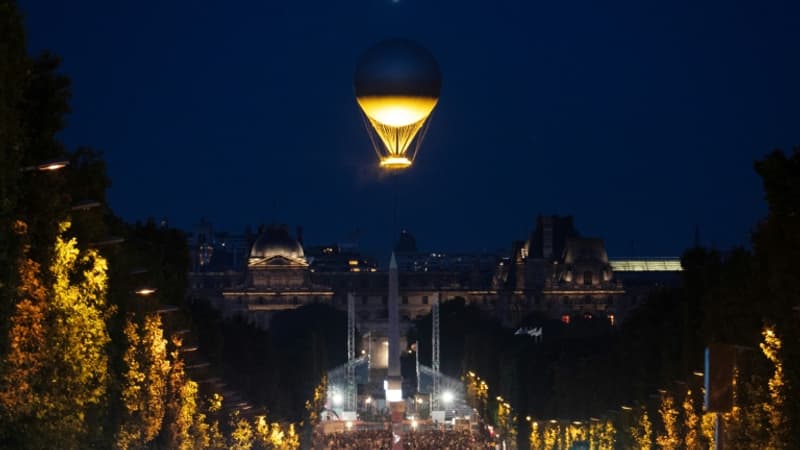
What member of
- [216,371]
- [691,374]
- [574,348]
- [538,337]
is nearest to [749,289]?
[691,374]

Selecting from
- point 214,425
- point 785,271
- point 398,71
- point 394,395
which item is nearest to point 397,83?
point 398,71

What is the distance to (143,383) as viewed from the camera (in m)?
54.0

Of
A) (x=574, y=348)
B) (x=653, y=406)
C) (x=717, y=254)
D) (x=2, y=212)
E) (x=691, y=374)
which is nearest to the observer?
(x=2, y=212)

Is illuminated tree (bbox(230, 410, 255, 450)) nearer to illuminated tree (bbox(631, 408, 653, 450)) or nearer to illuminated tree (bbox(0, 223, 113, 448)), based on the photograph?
illuminated tree (bbox(631, 408, 653, 450))

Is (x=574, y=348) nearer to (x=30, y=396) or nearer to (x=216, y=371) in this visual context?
(x=216, y=371)

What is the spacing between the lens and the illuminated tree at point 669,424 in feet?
203

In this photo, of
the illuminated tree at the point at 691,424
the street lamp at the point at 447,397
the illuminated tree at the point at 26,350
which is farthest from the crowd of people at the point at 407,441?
the illuminated tree at the point at 26,350

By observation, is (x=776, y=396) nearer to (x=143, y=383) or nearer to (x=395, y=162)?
(x=143, y=383)

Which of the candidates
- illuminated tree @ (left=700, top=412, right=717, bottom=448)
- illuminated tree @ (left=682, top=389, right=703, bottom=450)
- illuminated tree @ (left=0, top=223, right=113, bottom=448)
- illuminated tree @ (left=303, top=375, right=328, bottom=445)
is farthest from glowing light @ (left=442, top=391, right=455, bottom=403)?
illuminated tree @ (left=0, top=223, right=113, bottom=448)

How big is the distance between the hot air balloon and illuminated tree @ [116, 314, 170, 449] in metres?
31.9

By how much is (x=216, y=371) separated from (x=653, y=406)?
17355mm

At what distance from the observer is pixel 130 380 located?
A: 5166 centimetres

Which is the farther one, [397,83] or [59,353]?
[397,83]

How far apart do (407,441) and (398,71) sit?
22.1m
